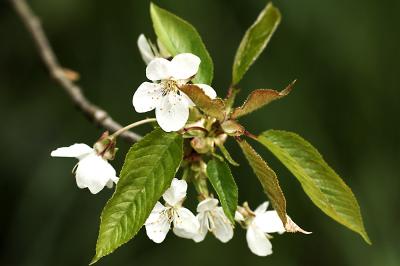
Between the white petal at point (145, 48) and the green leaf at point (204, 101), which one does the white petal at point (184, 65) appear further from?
the white petal at point (145, 48)

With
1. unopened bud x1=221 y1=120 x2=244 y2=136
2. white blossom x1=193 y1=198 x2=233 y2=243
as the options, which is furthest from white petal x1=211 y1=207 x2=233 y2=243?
unopened bud x1=221 y1=120 x2=244 y2=136

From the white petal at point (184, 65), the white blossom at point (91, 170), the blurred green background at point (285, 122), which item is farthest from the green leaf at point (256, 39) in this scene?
the blurred green background at point (285, 122)

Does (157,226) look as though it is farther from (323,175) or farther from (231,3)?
(231,3)

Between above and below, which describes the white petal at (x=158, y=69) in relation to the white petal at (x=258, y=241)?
above

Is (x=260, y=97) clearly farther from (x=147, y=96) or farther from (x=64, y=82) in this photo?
(x=64, y=82)

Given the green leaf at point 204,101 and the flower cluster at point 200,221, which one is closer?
the green leaf at point 204,101

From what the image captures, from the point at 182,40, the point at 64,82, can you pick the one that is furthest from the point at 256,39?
the point at 64,82

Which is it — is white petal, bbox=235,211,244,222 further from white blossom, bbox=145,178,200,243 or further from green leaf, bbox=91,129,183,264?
green leaf, bbox=91,129,183,264
